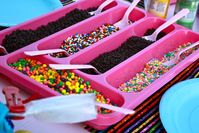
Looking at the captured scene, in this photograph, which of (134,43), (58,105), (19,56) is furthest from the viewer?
(134,43)

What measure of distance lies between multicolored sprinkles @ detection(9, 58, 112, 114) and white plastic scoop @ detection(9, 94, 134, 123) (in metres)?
0.21

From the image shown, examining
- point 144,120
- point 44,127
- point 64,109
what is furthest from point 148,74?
point 64,109

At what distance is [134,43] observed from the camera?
0.92 m

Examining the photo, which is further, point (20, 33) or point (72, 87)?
point (20, 33)

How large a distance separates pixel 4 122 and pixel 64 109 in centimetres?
10

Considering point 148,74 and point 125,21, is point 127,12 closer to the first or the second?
point 125,21

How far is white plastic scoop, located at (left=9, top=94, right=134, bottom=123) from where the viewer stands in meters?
0.47

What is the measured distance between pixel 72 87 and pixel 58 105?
0.27m

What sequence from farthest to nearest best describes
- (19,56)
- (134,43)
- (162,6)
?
(162,6), (134,43), (19,56)

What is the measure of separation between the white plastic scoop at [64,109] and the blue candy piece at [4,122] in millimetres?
30

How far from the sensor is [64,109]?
47cm

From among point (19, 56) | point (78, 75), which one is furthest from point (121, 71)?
point (19, 56)

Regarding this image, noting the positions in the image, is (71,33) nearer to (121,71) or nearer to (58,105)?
(121,71)

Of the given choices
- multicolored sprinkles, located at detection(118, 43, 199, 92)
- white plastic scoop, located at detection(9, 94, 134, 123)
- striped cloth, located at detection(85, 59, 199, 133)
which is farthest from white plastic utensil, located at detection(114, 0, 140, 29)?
white plastic scoop, located at detection(9, 94, 134, 123)
